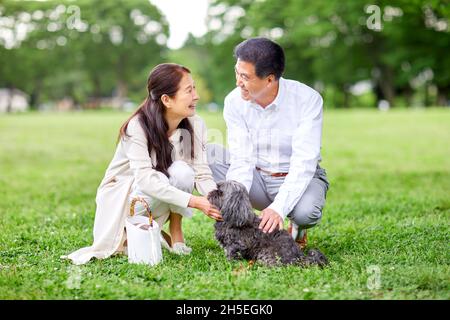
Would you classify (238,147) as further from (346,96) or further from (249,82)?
(346,96)

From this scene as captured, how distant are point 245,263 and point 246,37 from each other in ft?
109

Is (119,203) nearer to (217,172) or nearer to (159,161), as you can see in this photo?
(159,161)

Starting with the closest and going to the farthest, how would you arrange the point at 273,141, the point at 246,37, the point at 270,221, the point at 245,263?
the point at 270,221 → the point at 245,263 → the point at 273,141 → the point at 246,37

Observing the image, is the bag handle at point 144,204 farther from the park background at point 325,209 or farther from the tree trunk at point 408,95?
the tree trunk at point 408,95

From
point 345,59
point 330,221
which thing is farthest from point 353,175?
point 345,59

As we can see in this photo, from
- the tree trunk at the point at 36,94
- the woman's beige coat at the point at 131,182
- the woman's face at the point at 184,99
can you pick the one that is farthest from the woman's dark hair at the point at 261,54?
the tree trunk at the point at 36,94

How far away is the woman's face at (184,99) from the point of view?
4824 millimetres

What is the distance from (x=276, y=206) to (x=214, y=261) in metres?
0.64

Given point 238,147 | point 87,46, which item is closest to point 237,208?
point 238,147

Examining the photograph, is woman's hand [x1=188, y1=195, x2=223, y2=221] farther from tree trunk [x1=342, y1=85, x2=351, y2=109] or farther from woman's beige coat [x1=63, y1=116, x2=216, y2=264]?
tree trunk [x1=342, y1=85, x2=351, y2=109]

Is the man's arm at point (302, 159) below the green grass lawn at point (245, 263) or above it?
above

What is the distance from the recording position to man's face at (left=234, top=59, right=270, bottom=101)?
4.68 meters

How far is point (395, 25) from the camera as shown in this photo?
145 feet

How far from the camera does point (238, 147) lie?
5.07 m
